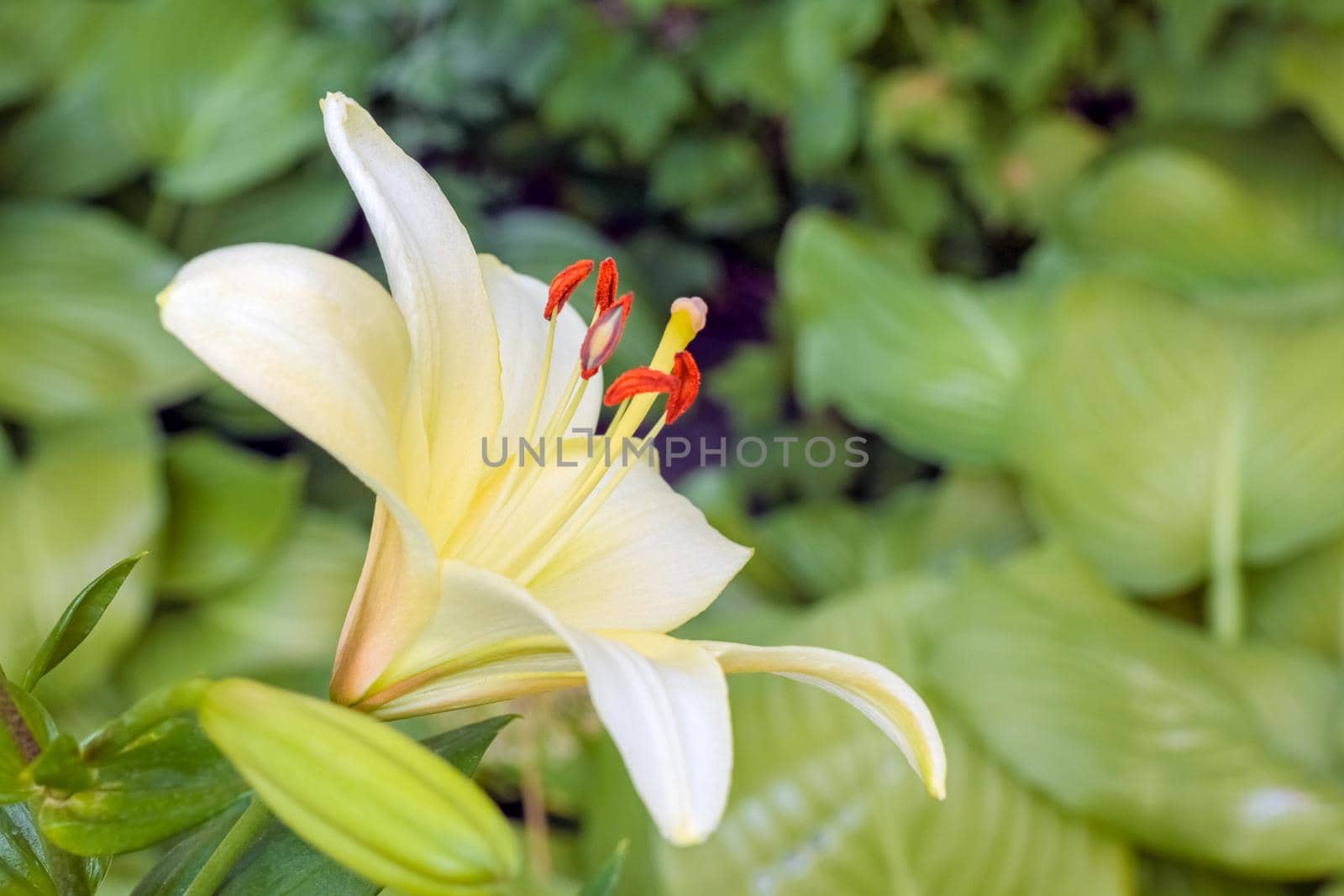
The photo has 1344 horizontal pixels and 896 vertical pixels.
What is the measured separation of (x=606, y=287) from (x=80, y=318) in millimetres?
839

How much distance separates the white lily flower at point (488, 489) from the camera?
176mm

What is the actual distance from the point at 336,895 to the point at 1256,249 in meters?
1.16

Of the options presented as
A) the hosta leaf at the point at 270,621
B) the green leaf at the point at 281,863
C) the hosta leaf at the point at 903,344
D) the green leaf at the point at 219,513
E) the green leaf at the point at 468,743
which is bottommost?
the hosta leaf at the point at 270,621

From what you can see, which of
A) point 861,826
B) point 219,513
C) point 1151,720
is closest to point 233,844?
point 861,826

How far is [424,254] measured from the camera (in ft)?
0.70

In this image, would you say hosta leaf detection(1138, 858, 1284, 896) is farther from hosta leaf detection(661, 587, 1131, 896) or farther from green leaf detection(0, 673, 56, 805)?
green leaf detection(0, 673, 56, 805)

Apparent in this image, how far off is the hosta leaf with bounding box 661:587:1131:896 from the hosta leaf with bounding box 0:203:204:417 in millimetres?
590

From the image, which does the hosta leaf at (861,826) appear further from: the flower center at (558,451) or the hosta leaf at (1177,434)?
the flower center at (558,451)

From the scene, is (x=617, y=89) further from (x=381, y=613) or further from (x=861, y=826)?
(x=381, y=613)

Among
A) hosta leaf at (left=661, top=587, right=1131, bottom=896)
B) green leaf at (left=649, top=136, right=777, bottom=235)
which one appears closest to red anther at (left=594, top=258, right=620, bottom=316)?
hosta leaf at (left=661, top=587, right=1131, bottom=896)

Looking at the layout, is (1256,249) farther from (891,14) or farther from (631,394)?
(631,394)

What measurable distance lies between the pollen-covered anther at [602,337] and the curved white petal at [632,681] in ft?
0.21

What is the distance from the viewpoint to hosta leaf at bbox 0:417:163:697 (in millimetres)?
873

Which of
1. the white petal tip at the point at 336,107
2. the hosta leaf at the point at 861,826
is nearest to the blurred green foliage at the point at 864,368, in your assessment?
the hosta leaf at the point at 861,826
